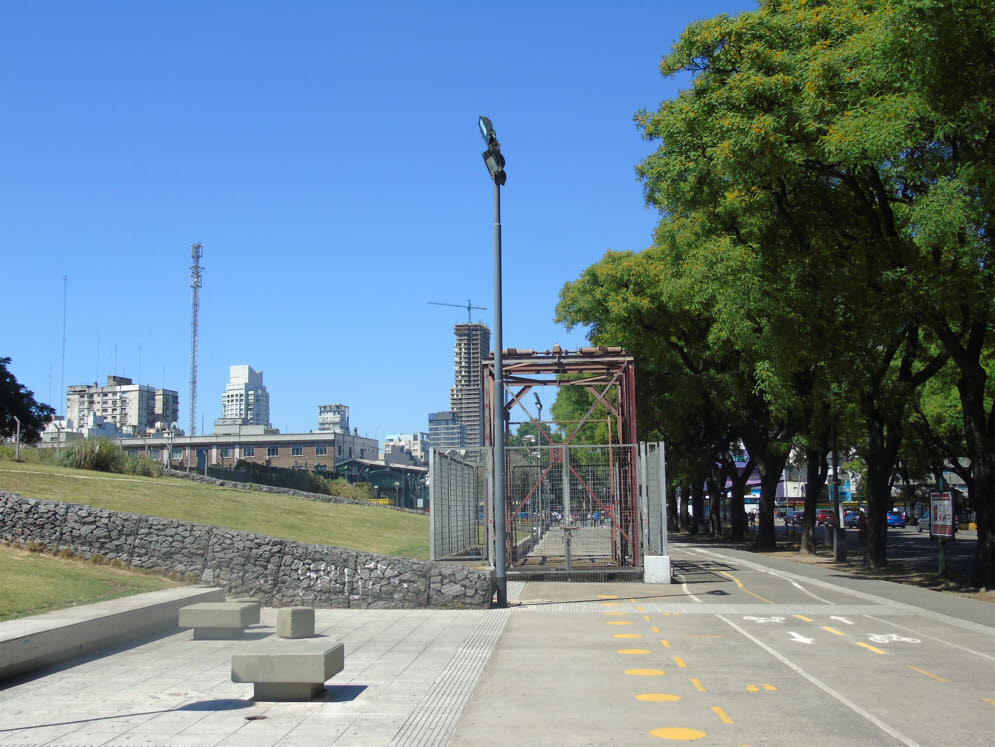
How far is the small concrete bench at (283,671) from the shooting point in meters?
8.64

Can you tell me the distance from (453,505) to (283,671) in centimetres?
1399

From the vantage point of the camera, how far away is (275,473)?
186 feet

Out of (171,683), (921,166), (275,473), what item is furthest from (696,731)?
(275,473)

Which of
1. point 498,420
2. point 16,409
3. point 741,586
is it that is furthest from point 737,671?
point 16,409

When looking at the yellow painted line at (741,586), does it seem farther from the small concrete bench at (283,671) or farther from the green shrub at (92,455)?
the green shrub at (92,455)

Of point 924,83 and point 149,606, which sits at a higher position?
point 924,83

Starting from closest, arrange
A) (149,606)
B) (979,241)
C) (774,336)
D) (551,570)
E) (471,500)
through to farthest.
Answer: (149,606), (979,241), (551,570), (774,336), (471,500)

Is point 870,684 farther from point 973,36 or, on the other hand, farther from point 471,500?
point 471,500

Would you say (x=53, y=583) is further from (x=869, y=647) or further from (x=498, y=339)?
(x=869, y=647)

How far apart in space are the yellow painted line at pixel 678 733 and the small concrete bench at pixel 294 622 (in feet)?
17.3

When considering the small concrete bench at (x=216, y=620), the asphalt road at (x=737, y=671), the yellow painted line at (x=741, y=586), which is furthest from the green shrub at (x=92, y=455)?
the yellow painted line at (x=741, y=586)

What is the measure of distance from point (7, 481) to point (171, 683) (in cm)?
1302

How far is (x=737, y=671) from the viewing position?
10.4 metres

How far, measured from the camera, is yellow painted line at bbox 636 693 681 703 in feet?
29.1
